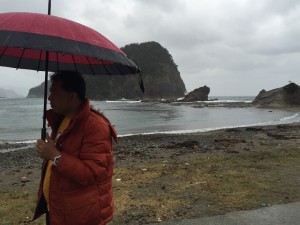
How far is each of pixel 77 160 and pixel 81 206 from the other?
0.35 m

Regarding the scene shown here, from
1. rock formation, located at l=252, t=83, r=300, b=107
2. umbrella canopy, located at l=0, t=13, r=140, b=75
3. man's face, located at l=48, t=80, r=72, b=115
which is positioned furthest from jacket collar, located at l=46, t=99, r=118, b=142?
rock formation, located at l=252, t=83, r=300, b=107

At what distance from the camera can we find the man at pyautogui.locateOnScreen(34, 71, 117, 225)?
2617 mm

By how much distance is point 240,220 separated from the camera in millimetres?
5422

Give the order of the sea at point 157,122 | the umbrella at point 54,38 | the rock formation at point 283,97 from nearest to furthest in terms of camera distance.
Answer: the umbrella at point 54,38 → the sea at point 157,122 → the rock formation at point 283,97

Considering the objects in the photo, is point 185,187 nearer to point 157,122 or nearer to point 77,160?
point 77,160

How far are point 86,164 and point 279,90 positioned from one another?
253 feet

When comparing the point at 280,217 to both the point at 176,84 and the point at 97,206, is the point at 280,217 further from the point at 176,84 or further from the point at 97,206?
the point at 176,84

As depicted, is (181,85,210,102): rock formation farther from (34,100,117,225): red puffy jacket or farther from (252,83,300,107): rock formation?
(34,100,117,225): red puffy jacket

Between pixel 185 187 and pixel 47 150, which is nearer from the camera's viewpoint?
pixel 47 150

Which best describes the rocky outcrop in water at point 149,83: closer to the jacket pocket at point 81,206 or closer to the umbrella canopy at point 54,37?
the umbrella canopy at point 54,37

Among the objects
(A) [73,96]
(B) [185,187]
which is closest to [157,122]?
(B) [185,187]

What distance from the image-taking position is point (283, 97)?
71500mm

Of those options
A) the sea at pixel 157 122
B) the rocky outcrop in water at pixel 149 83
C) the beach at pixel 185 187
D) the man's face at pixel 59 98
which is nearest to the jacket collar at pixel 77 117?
the man's face at pixel 59 98

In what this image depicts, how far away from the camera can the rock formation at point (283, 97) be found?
69188 millimetres
